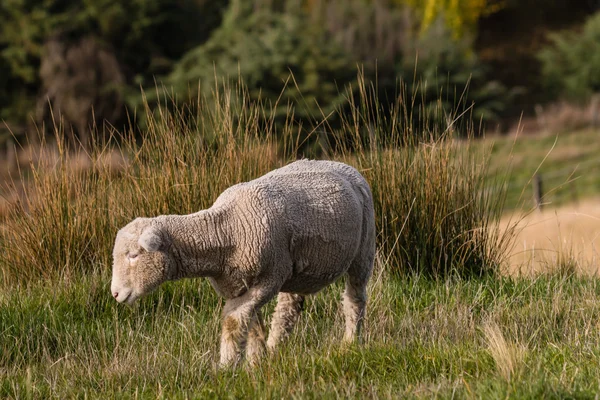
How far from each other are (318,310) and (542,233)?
10.0 meters

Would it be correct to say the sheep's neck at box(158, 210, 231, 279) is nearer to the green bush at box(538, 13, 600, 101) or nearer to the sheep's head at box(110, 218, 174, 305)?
the sheep's head at box(110, 218, 174, 305)

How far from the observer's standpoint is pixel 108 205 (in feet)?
19.1

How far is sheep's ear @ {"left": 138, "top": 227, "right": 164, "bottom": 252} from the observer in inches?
140

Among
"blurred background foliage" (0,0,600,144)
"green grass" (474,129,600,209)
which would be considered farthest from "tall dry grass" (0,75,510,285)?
"blurred background foliage" (0,0,600,144)

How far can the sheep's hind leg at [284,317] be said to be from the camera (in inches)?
163

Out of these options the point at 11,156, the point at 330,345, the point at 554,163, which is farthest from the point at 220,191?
the point at 554,163

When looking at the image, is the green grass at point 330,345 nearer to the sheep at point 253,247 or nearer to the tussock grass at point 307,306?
the tussock grass at point 307,306

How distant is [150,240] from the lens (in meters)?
3.57

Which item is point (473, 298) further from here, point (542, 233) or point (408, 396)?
point (542, 233)

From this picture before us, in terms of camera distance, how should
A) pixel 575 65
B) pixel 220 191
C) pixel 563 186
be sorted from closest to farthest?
pixel 220 191
pixel 563 186
pixel 575 65

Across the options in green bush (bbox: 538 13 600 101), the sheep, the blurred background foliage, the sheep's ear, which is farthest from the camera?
green bush (bbox: 538 13 600 101)

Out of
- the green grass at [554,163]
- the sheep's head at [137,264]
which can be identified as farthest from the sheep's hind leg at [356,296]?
the green grass at [554,163]

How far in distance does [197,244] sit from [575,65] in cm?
2636

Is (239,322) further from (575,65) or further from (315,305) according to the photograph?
(575,65)
